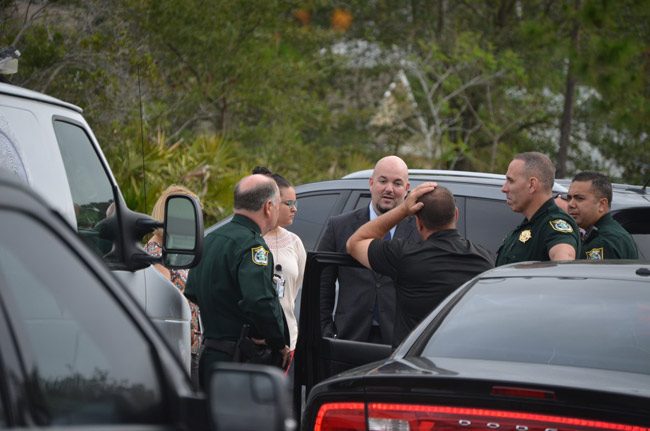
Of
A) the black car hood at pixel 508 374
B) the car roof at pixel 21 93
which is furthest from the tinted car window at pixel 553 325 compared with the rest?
the car roof at pixel 21 93

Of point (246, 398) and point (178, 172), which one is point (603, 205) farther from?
point (178, 172)

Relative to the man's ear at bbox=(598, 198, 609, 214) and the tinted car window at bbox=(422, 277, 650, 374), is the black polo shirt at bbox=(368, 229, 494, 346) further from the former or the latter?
the man's ear at bbox=(598, 198, 609, 214)

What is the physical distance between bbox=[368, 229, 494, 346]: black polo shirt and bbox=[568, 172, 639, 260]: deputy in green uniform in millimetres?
1458

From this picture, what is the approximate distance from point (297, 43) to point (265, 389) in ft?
87.0

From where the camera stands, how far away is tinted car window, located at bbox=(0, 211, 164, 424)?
8.57ft

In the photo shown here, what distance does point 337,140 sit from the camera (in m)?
33.3

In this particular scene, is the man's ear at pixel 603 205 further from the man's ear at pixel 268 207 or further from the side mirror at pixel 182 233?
the side mirror at pixel 182 233

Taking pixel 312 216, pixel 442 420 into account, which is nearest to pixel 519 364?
pixel 442 420

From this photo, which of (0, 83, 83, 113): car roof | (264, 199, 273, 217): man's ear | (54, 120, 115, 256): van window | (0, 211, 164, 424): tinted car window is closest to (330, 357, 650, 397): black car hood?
(54, 120, 115, 256): van window

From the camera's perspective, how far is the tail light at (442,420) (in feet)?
14.5

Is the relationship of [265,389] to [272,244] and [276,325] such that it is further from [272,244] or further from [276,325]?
[272,244]

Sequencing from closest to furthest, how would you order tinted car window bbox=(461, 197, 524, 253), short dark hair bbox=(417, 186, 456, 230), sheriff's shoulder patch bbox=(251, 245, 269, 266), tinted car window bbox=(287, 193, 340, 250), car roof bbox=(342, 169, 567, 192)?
1. short dark hair bbox=(417, 186, 456, 230)
2. sheriff's shoulder patch bbox=(251, 245, 269, 266)
3. tinted car window bbox=(461, 197, 524, 253)
4. car roof bbox=(342, 169, 567, 192)
5. tinted car window bbox=(287, 193, 340, 250)

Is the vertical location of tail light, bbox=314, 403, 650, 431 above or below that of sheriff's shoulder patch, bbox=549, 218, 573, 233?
below

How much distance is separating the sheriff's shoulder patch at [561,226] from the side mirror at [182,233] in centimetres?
217
